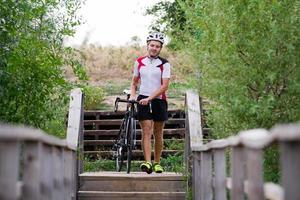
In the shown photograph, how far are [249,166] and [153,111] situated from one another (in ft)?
16.2

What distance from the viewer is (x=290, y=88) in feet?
19.2

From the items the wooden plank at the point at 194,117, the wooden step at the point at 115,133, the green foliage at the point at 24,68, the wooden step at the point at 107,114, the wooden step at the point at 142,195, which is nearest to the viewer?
the green foliage at the point at 24,68

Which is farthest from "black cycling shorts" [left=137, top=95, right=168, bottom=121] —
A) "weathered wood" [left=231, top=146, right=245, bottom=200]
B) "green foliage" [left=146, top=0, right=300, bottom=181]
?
"weathered wood" [left=231, top=146, right=245, bottom=200]

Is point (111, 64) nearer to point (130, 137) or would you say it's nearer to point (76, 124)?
point (130, 137)

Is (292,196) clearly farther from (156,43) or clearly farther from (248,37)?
(156,43)

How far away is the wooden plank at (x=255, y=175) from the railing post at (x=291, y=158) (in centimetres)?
76

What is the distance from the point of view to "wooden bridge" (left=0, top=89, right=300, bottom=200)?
99.2 inches

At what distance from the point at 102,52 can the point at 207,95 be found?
16.4 meters

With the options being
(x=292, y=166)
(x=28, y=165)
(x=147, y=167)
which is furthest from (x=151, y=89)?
(x=292, y=166)

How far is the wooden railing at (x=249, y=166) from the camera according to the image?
2.22 metres

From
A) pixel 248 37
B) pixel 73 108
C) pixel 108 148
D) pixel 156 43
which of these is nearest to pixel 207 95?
pixel 248 37

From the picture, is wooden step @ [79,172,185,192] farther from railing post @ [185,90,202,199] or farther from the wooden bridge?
railing post @ [185,90,202,199]

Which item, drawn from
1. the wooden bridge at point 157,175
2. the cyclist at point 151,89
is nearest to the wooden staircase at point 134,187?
the wooden bridge at point 157,175

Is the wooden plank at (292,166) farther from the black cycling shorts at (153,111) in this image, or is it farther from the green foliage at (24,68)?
the black cycling shorts at (153,111)
